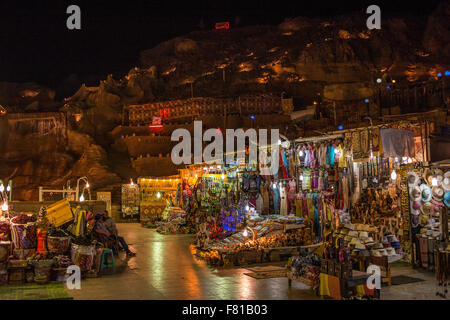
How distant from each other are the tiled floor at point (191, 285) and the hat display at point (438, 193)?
1.56m

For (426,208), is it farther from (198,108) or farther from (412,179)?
(198,108)

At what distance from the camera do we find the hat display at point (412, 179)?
8.52 meters

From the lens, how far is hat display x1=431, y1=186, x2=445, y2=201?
768 cm

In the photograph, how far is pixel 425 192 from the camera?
27.5 ft

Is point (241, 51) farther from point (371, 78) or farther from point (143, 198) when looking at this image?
point (143, 198)

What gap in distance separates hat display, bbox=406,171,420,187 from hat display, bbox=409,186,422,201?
3.6 inches

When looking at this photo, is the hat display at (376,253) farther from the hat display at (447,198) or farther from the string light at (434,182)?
the string light at (434,182)

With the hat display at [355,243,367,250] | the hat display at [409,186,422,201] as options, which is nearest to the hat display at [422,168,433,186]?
the hat display at [409,186,422,201]

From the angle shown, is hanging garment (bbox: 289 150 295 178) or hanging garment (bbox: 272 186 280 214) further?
hanging garment (bbox: 272 186 280 214)

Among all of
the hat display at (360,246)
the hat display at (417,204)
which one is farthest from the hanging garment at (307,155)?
the hat display at (360,246)

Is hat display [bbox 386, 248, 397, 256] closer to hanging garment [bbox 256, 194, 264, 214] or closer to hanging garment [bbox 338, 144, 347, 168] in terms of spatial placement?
hanging garment [bbox 338, 144, 347, 168]

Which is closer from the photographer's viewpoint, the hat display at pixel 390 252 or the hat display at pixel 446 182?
the hat display at pixel 446 182

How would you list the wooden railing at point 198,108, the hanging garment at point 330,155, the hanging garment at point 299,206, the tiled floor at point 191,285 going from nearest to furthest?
the tiled floor at point 191,285
the hanging garment at point 330,155
the hanging garment at point 299,206
the wooden railing at point 198,108
